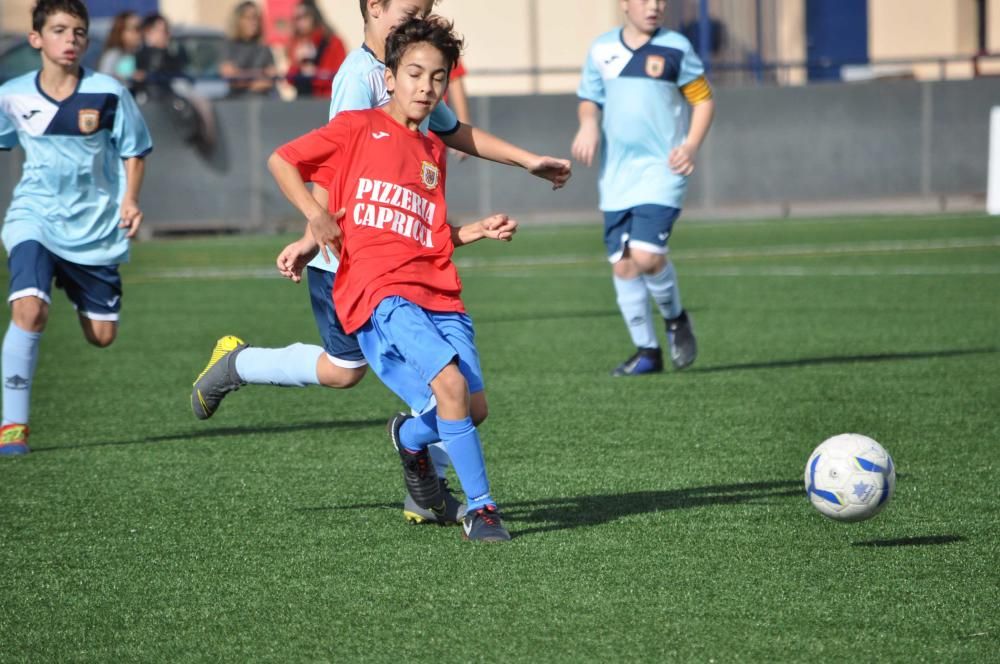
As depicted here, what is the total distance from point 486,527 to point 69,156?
312 cm

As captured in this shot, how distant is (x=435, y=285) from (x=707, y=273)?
366 inches

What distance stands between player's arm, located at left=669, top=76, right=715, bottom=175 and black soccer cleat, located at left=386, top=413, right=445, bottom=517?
3.32 metres

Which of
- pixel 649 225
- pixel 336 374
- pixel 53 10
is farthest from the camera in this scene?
pixel 649 225

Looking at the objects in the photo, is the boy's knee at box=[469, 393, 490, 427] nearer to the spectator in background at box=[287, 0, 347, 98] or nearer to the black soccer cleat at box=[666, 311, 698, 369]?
the black soccer cleat at box=[666, 311, 698, 369]

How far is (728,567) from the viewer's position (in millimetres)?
4398

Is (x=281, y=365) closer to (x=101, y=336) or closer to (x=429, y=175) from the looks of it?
(x=429, y=175)

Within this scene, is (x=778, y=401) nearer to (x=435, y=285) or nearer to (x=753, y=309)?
(x=435, y=285)

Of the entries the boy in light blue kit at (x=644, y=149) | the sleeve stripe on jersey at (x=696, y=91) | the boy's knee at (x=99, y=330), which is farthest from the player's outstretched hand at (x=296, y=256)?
the sleeve stripe on jersey at (x=696, y=91)

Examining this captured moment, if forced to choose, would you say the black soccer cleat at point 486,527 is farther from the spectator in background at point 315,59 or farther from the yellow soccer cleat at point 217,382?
the spectator in background at point 315,59

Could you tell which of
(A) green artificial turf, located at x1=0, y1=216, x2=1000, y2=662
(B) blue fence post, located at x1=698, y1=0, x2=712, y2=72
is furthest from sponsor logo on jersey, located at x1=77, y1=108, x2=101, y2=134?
(B) blue fence post, located at x1=698, y1=0, x2=712, y2=72

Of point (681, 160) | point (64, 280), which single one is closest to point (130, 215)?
point (64, 280)

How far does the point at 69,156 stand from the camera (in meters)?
6.88

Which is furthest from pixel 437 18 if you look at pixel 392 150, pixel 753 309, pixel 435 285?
pixel 753 309

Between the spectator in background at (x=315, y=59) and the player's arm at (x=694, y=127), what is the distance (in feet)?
36.0
